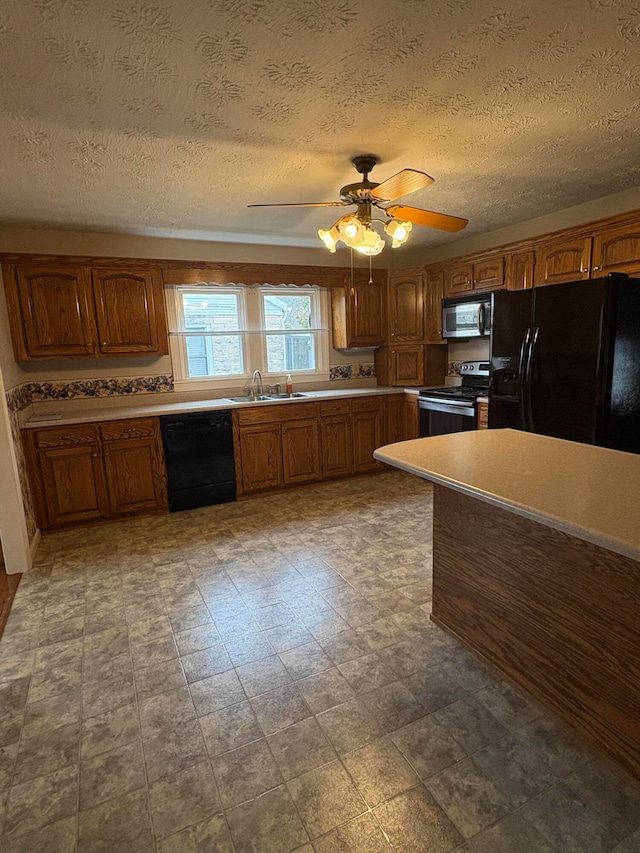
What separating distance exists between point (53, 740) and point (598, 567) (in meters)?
2.01

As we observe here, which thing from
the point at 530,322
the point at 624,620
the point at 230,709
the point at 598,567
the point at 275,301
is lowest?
the point at 230,709

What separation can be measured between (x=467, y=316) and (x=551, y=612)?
3212mm

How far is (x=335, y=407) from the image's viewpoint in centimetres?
446

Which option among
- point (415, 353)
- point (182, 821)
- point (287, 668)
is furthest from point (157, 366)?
point (182, 821)

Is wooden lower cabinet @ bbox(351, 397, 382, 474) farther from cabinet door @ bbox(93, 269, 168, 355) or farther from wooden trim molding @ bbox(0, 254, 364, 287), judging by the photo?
cabinet door @ bbox(93, 269, 168, 355)

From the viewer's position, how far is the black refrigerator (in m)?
2.90

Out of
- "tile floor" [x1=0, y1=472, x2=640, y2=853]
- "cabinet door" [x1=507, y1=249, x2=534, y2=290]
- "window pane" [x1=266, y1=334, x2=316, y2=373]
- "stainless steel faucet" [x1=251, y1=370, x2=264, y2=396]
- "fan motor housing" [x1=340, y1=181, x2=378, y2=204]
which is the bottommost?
"tile floor" [x1=0, y1=472, x2=640, y2=853]

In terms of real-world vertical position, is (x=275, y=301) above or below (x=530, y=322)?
above

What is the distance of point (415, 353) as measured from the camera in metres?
4.87

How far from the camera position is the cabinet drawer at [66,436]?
335cm

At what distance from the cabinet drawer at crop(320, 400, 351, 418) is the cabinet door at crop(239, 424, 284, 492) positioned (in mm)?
502

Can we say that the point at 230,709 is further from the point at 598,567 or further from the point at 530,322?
the point at 530,322

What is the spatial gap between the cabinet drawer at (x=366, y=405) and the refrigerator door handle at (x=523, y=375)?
5.12 feet

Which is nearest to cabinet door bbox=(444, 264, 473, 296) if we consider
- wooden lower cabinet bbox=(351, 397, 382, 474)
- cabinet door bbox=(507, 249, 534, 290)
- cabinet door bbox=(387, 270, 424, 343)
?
cabinet door bbox=(387, 270, 424, 343)
